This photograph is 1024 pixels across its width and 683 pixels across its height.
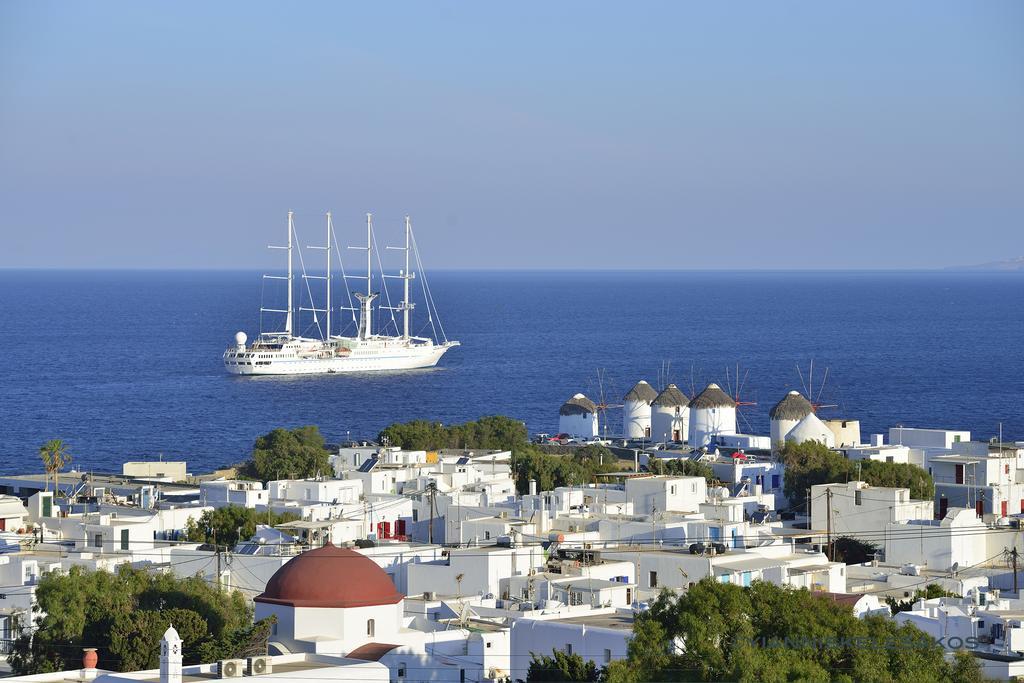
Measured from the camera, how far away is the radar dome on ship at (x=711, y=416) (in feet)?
183

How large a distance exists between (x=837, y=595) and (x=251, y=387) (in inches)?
3084

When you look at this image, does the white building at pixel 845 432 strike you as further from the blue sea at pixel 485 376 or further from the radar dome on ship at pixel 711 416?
the blue sea at pixel 485 376

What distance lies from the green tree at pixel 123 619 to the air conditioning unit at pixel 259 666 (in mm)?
1943

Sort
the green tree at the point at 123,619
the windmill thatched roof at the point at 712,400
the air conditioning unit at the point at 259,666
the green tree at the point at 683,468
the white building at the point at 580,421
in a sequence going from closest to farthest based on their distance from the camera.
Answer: the air conditioning unit at the point at 259,666 → the green tree at the point at 123,619 → the green tree at the point at 683,468 → the windmill thatched roof at the point at 712,400 → the white building at the point at 580,421

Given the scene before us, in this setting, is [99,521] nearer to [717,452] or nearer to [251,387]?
[717,452]

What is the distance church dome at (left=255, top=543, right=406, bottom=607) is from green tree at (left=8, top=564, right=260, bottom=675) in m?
0.58

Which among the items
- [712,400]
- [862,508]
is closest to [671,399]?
[712,400]

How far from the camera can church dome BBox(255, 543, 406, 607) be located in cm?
2134

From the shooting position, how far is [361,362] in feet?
378

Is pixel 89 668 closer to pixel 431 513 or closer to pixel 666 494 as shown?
pixel 431 513

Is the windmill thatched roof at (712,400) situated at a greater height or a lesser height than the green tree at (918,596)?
greater

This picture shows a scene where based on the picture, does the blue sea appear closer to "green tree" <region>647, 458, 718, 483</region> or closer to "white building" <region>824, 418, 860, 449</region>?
"white building" <region>824, 418, 860, 449</region>

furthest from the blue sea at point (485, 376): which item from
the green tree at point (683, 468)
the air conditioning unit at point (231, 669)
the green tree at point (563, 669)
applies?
the air conditioning unit at point (231, 669)

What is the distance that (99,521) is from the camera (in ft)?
110
